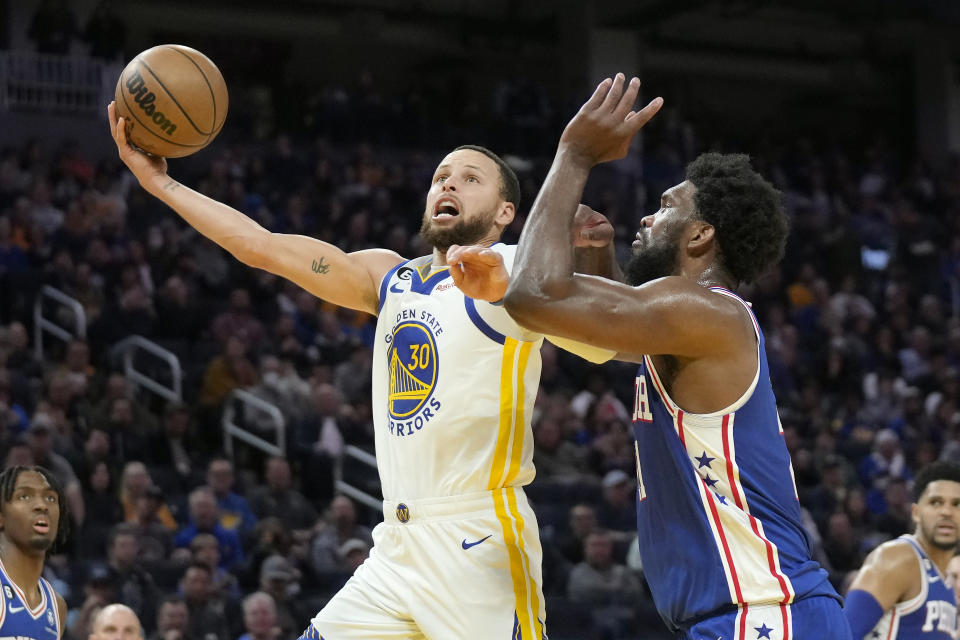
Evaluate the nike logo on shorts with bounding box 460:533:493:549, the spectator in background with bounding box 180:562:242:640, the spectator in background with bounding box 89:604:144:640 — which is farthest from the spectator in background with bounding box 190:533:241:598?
the nike logo on shorts with bounding box 460:533:493:549

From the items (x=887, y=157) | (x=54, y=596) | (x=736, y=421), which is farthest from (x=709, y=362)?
(x=887, y=157)

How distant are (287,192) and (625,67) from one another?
22.7 ft

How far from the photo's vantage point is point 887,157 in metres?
20.1

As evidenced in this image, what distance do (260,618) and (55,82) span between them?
8.74 meters

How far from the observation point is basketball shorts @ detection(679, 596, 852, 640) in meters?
3.13

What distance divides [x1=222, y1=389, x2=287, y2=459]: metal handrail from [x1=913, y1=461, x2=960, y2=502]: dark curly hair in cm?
547

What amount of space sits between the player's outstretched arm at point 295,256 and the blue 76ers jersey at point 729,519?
4.56ft

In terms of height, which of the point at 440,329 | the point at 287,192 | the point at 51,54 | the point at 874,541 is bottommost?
the point at 874,541

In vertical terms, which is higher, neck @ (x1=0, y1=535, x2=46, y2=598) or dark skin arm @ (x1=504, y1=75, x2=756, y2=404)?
dark skin arm @ (x1=504, y1=75, x2=756, y2=404)

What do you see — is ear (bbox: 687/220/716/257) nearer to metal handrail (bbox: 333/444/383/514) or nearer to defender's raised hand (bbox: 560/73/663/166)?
defender's raised hand (bbox: 560/73/663/166)

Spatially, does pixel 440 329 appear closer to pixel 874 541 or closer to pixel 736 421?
pixel 736 421

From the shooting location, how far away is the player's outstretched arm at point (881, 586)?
225 inches

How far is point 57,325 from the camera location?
1134cm

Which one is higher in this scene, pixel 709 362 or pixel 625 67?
pixel 625 67
